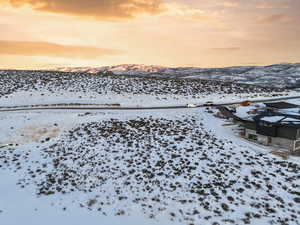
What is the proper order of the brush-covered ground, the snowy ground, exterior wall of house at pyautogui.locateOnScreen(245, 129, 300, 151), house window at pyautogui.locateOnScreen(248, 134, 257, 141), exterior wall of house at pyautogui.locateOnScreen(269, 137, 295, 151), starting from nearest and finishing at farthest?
the snowy ground < exterior wall of house at pyautogui.locateOnScreen(269, 137, 295, 151) < exterior wall of house at pyautogui.locateOnScreen(245, 129, 300, 151) < house window at pyautogui.locateOnScreen(248, 134, 257, 141) < the brush-covered ground

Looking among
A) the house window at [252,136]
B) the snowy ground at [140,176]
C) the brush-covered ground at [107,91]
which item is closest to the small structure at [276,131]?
the house window at [252,136]

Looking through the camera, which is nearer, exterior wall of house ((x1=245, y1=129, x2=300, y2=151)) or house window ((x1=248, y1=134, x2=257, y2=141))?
exterior wall of house ((x1=245, y1=129, x2=300, y2=151))

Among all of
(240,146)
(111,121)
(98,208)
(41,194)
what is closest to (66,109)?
(111,121)

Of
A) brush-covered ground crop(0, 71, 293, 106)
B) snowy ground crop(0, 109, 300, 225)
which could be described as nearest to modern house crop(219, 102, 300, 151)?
snowy ground crop(0, 109, 300, 225)

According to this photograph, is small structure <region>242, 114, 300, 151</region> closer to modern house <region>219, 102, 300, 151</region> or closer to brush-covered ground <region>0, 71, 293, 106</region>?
modern house <region>219, 102, 300, 151</region>

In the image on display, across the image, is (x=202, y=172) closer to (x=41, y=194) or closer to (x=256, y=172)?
(x=256, y=172)

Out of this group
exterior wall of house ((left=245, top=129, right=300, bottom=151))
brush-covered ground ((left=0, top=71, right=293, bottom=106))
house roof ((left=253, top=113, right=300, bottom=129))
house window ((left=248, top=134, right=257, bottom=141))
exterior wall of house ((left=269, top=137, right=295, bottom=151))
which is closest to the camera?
house roof ((left=253, top=113, right=300, bottom=129))

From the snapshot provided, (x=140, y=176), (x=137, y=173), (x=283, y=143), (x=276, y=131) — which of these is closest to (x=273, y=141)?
(x=283, y=143)
